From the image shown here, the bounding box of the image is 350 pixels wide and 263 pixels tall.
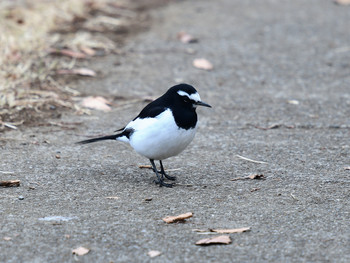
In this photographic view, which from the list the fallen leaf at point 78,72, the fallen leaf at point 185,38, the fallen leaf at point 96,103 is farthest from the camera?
the fallen leaf at point 185,38

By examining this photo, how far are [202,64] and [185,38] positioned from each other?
3.31 ft

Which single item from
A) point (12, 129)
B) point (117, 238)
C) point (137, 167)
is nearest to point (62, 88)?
point (12, 129)

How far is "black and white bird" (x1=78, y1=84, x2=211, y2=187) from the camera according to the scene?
166 inches

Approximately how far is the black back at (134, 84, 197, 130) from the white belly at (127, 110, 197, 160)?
0.12 ft

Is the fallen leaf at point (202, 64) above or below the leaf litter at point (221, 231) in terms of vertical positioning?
below

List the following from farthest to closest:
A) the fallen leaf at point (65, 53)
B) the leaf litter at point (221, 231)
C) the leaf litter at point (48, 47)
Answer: the fallen leaf at point (65, 53)
the leaf litter at point (48, 47)
the leaf litter at point (221, 231)

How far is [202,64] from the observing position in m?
7.33

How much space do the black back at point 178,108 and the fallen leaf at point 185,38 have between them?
387cm

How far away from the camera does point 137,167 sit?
15.7ft

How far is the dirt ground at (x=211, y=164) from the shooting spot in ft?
10.9

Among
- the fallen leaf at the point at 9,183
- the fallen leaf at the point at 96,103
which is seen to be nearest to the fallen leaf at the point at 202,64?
the fallen leaf at the point at 96,103

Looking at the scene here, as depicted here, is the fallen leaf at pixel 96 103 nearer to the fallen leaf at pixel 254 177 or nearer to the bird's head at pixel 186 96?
the bird's head at pixel 186 96

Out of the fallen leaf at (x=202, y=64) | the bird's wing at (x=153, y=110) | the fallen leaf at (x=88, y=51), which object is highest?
the bird's wing at (x=153, y=110)

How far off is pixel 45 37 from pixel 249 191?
Answer: 14.3 feet
